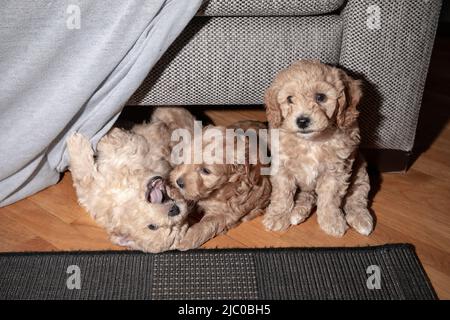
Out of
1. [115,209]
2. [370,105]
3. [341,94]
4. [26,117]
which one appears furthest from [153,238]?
[370,105]

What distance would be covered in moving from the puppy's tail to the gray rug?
300 mm

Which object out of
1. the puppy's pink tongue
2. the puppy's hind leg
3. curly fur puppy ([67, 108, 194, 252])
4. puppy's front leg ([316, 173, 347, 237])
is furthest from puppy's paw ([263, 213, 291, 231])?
the puppy's pink tongue

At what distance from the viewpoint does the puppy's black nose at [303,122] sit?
1.65m

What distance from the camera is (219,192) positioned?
1855mm

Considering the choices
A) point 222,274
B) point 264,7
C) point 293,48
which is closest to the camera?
point 222,274

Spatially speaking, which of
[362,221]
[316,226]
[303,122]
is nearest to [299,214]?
[316,226]

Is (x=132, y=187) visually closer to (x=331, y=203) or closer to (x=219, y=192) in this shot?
(x=219, y=192)

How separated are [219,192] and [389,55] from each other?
0.86m

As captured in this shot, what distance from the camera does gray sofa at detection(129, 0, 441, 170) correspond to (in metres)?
1.76

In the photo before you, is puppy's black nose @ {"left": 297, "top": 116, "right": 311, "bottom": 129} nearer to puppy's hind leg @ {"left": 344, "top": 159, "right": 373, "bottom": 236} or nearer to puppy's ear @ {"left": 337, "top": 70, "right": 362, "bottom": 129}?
puppy's ear @ {"left": 337, "top": 70, "right": 362, "bottom": 129}

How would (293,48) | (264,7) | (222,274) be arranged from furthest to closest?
(293,48) < (264,7) < (222,274)

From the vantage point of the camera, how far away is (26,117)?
181cm

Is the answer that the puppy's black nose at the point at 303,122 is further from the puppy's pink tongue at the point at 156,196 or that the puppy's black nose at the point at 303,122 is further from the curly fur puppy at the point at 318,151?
the puppy's pink tongue at the point at 156,196
